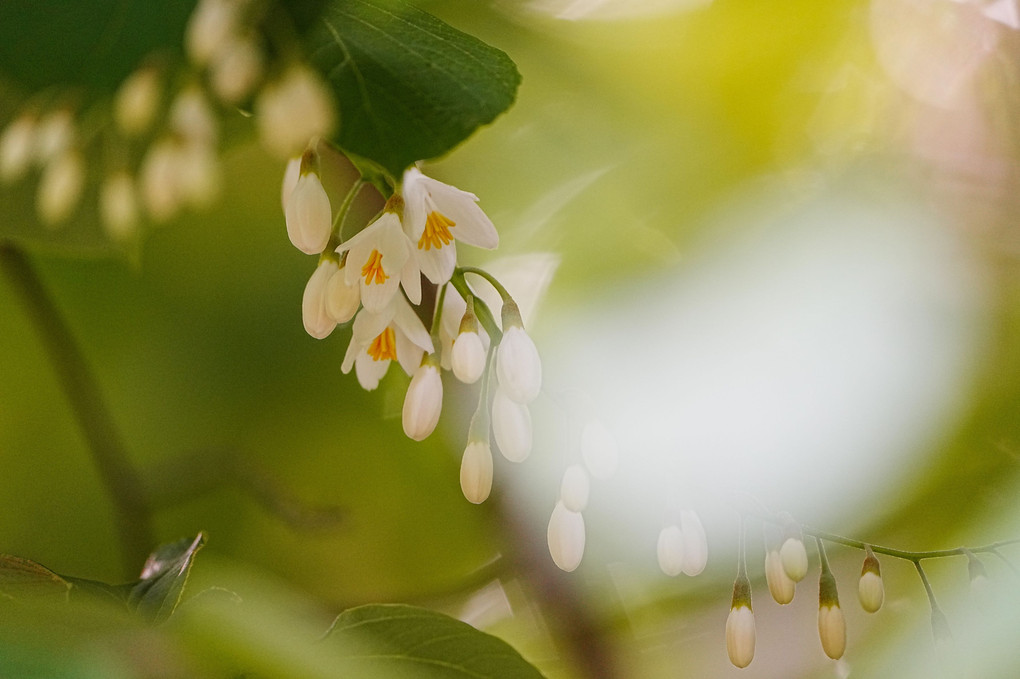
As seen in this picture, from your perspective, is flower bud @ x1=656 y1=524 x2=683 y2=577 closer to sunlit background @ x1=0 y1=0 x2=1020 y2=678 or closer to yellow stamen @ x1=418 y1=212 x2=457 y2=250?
sunlit background @ x1=0 y1=0 x2=1020 y2=678

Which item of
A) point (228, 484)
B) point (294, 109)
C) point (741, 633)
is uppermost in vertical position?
point (294, 109)

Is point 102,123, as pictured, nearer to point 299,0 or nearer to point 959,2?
point 299,0

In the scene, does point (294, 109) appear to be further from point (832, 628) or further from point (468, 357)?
point (832, 628)

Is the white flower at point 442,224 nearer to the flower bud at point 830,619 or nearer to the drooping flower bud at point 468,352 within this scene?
the drooping flower bud at point 468,352

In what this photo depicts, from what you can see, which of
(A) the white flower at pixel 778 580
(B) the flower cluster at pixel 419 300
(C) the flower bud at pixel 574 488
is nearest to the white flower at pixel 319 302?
(B) the flower cluster at pixel 419 300

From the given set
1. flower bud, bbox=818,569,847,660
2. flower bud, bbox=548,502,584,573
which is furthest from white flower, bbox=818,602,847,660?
flower bud, bbox=548,502,584,573

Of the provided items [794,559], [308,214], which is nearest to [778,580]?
[794,559]
